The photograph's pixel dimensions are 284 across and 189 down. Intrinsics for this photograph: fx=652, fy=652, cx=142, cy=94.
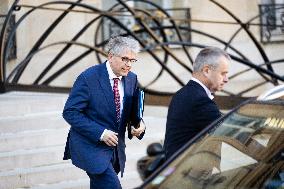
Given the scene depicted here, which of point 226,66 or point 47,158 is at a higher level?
point 226,66

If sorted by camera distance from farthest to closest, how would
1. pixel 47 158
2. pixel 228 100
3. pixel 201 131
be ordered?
pixel 228 100 → pixel 47 158 → pixel 201 131

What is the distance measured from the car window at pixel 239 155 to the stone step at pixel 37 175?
118 inches

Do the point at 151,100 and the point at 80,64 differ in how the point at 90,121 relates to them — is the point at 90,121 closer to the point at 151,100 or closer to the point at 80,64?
the point at 151,100

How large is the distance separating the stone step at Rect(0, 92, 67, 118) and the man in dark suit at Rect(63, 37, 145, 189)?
321 cm

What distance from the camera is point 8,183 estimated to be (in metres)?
5.88

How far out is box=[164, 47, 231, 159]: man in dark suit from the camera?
11.8ft

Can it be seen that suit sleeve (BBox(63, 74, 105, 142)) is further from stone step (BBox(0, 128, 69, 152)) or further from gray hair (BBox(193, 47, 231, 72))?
stone step (BBox(0, 128, 69, 152))

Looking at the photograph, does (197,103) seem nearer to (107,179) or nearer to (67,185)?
(107,179)

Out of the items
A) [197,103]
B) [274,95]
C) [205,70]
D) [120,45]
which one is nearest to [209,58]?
[205,70]

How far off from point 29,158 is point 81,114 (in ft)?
8.39

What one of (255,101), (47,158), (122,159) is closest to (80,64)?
(47,158)

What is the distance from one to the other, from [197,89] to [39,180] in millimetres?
2800

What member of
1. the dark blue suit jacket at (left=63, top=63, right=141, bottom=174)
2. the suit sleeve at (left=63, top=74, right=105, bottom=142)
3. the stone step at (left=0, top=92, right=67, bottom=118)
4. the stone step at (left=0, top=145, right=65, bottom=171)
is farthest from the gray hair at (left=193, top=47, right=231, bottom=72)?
the stone step at (left=0, top=92, right=67, bottom=118)

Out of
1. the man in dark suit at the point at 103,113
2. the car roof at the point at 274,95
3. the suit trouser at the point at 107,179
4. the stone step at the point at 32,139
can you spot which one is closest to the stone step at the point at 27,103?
the stone step at the point at 32,139
